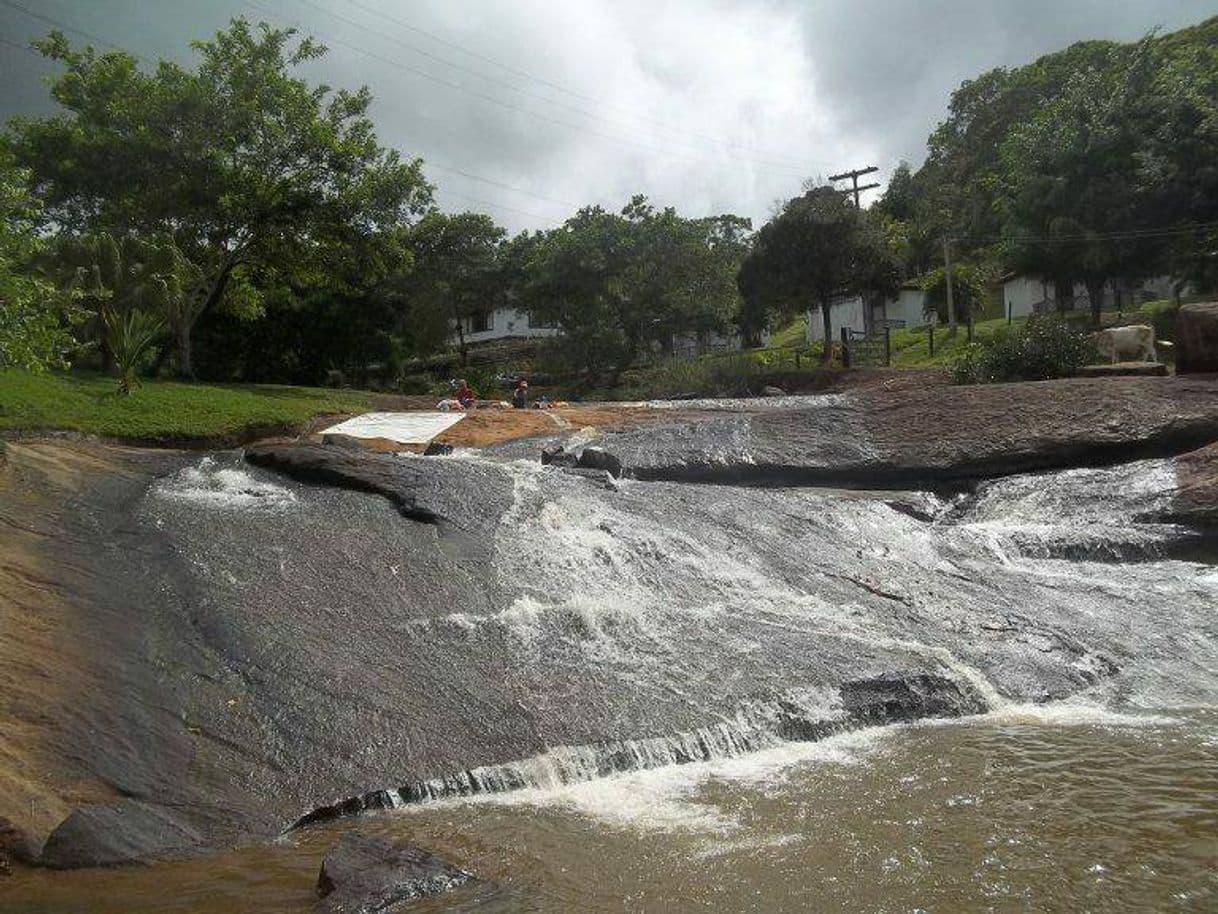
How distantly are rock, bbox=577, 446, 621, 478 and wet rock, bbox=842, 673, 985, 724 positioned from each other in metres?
6.58

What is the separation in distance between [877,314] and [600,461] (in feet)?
163

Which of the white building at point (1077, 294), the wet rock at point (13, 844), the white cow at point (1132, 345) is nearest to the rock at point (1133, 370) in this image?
the white cow at point (1132, 345)

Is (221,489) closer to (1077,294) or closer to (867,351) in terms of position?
(867,351)

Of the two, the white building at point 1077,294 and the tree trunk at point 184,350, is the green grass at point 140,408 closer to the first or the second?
the tree trunk at point 184,350

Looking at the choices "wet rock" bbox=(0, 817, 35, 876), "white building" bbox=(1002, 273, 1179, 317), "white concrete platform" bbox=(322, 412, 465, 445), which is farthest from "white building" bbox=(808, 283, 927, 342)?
"wet rock" bbox=(0, 817, 35, 876)

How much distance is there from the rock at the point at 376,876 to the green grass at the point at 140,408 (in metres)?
12.2

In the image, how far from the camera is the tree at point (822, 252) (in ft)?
126

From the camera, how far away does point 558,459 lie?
1483 centimetres

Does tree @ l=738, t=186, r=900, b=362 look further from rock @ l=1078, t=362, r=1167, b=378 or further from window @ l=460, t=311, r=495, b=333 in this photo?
window @ l=460, t=311, r=495, b=333

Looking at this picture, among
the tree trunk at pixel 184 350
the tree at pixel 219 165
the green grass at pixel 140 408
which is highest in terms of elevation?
the tree at pixel 219 165

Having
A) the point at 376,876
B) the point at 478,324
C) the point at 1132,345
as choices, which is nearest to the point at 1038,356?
the point at 1132,345

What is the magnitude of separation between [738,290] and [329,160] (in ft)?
65.6

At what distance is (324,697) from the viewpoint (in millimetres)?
7164

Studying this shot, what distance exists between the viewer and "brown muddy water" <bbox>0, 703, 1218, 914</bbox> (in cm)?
477
